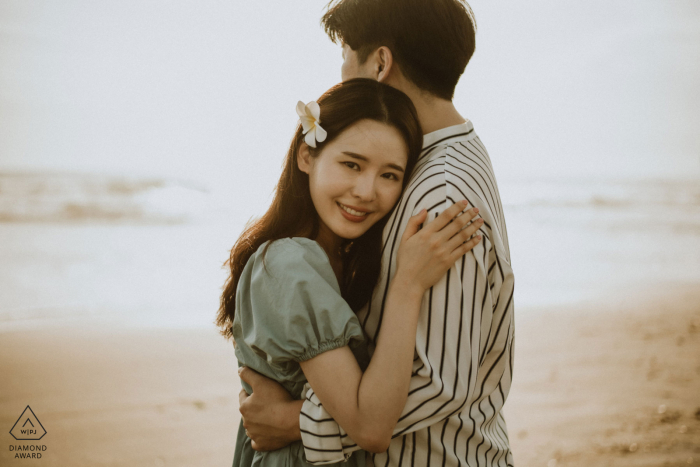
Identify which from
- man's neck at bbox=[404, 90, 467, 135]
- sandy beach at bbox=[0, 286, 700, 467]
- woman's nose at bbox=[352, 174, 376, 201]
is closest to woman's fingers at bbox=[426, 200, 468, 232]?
woman's nose at bbox=[352, 174, 376, 201]

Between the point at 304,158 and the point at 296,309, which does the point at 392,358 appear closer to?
the point at 296,309

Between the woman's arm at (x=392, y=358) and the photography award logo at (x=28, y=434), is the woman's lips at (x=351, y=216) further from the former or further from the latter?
the photography award logo at (x=28, y=434)

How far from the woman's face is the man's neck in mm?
183

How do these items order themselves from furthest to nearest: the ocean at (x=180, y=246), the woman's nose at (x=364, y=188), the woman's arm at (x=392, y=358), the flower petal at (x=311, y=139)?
the ocean at (x=180, y=246) < the flower petal at (x=311, y=139) < the woman's nose at (x=364, y=188) < the woman's arm at (x=392, y=358)

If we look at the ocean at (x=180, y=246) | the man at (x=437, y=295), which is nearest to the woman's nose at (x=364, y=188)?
the man at (x=437, y=295)

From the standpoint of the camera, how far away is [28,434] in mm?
4539

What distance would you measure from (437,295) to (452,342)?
142 millimetres

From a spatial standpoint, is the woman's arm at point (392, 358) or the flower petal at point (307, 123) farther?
the flower petal at point (307, 123)

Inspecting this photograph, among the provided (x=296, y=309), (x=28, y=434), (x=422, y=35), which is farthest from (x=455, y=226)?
(x=28, y=434)

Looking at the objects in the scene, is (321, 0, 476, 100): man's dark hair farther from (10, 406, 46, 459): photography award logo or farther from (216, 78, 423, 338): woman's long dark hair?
(10, 406, 46, 459): photography award logo

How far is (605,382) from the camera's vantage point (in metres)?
5.89

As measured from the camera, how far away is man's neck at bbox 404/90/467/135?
1973 millimetres

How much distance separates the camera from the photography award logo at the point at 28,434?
4.32 m

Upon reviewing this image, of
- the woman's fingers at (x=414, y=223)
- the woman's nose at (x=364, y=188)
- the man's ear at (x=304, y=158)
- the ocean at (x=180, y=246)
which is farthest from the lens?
the ocean at (x=180, y=246)
